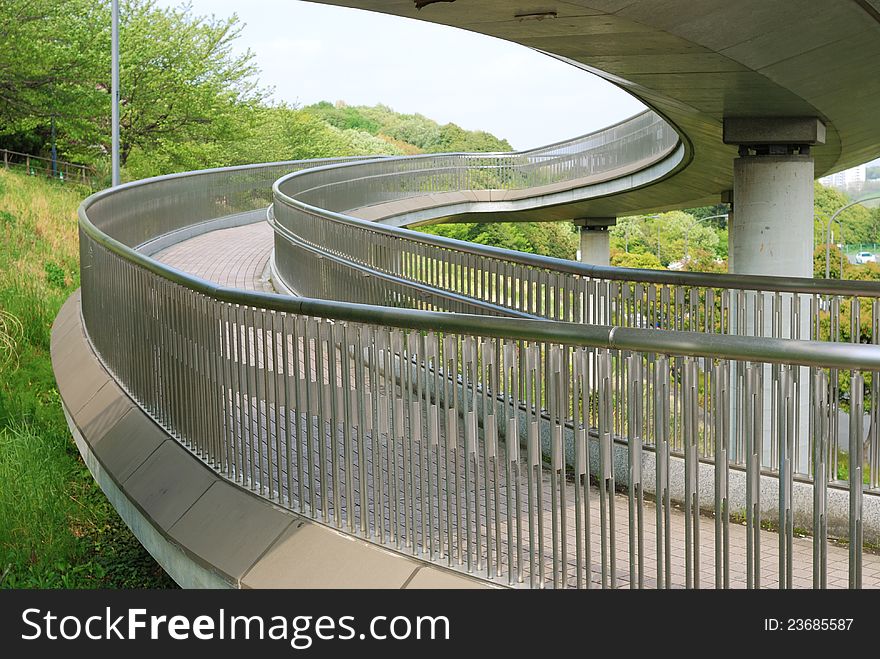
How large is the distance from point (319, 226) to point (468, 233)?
65316 millimetres

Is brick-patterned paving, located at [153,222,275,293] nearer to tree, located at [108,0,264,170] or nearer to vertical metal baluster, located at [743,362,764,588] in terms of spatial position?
vertical metal baluster, located at [743,362,764,588]

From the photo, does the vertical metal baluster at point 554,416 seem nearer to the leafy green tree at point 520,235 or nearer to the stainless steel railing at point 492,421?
the stainless steel railing at point 492,421

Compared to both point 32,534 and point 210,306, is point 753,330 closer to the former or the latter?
point 210,306

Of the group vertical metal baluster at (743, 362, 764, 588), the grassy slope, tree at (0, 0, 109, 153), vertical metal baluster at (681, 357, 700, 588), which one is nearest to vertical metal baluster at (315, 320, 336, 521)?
vertical metal baluster at (681, 357, 700, 588)

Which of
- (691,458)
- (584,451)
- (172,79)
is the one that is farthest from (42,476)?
(172,79)

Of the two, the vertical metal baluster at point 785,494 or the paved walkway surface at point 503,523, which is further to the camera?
the paved walkway surface at point 503,523

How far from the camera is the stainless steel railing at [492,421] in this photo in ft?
11.4

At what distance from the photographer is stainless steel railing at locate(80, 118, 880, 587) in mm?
3479

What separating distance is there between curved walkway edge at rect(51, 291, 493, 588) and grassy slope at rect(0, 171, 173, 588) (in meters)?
2.14

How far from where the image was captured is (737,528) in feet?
18.5

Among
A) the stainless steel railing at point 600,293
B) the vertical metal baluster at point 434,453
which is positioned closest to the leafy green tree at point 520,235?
the stainless steel railing at point 600,293

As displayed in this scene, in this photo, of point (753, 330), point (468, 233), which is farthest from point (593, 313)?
point (468, 233)

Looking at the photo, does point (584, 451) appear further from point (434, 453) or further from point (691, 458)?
point (434, 453)

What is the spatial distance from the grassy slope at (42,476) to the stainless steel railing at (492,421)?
3556 millimetres
